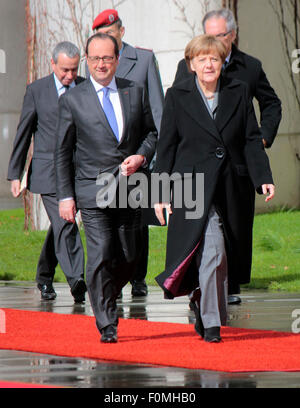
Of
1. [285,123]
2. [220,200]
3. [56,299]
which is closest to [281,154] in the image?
[285,123]

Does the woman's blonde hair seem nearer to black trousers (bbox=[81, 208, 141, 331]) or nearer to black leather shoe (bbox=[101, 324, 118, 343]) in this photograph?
black trousers (bbox=[81, 208, 141, 331])

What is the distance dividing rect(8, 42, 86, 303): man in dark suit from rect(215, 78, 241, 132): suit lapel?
7.70 feet

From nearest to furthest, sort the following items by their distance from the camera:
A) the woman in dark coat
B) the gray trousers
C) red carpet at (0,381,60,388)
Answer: red carpet at (0,381,60,388), the gray trousers, the woman in dark coat

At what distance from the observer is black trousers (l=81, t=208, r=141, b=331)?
673cm

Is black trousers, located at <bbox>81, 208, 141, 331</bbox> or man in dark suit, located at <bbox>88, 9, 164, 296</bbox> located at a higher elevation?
man in dark suit, located at <bbox>88, 9, 164, 296</bbox>

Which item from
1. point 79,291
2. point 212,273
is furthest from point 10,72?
point 212,273

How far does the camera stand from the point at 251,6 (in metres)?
16.0

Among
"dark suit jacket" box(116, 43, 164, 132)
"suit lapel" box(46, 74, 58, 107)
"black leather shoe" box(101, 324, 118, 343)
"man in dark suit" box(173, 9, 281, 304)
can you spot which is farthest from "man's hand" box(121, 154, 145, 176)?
"suit lapel" box(46, 74, 58, 107)

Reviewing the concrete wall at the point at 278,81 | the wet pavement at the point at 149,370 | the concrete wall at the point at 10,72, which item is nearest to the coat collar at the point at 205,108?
the wet pavement at the point at 149,370

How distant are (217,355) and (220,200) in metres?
1.12

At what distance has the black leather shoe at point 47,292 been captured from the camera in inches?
376

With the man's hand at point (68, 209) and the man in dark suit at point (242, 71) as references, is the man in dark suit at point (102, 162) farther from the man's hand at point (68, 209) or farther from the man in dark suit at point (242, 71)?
the man in dark suit at point (242, 71)

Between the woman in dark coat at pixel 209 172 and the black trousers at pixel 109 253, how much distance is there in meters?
0.22
